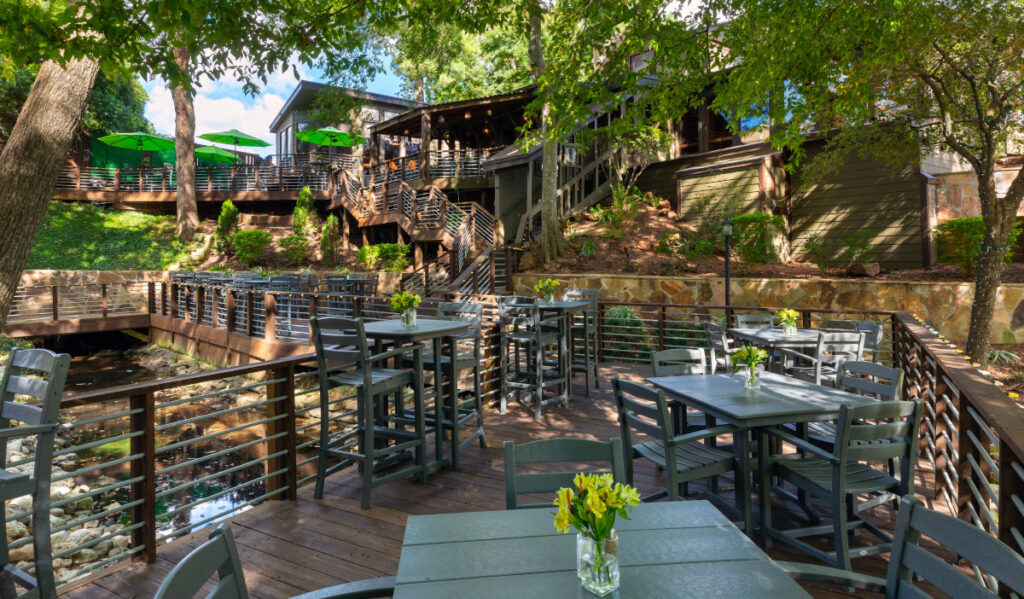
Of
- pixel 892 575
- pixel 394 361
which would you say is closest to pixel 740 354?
pixel 892 575

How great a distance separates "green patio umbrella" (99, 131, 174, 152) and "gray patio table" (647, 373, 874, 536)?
27.0m

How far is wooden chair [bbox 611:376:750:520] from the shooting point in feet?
10.7

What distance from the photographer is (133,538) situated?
3430 mm

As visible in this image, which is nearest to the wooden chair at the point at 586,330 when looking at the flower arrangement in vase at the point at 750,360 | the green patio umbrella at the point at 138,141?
the flower arrangement in vase at the point at 750,360

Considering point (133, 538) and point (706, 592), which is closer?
point (706, 592)

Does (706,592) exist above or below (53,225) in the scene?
below

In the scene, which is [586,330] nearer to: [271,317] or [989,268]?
[989,268]

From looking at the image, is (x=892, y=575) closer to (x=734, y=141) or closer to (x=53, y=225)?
(x=734, y=141)

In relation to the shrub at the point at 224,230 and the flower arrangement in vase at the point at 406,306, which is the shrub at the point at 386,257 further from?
the flower arrangement in vase at the point at 406,306

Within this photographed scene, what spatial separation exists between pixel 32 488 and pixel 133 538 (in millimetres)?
1268

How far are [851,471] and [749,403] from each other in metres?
0.65

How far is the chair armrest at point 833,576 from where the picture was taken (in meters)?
1.72

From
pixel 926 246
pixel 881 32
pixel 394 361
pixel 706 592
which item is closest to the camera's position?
pixel 706 592

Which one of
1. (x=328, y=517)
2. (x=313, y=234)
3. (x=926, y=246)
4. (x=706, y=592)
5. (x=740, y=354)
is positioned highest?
(x=313, y=234)
